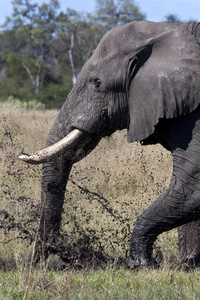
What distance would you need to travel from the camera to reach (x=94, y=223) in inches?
234

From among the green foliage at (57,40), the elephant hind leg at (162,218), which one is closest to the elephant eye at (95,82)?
the elephant hind leg at (162,218)

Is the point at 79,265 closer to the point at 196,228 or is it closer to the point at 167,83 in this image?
the point at 196,228

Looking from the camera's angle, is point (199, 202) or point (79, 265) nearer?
point (199, 202)

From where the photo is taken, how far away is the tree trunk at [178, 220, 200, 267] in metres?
4.68

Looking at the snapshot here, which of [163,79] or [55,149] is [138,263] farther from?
[163,79]

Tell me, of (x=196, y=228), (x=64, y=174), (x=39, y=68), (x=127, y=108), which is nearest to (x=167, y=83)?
(x=127, y=108)

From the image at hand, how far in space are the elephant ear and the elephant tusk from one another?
0.43 metres

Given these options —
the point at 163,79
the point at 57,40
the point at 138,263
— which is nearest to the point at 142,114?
the point at 163,79

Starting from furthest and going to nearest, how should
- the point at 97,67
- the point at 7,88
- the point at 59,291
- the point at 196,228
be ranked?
1. the point at 7,88
2. the point at 196,228
3. the point at 97,67
4. the point at 59,291

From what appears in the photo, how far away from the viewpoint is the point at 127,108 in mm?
4293

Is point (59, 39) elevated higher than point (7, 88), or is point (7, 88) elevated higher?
point (59, 39)

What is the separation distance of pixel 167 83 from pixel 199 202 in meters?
0.91

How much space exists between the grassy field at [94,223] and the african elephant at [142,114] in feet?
0.83

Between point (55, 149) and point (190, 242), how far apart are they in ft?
5.10
